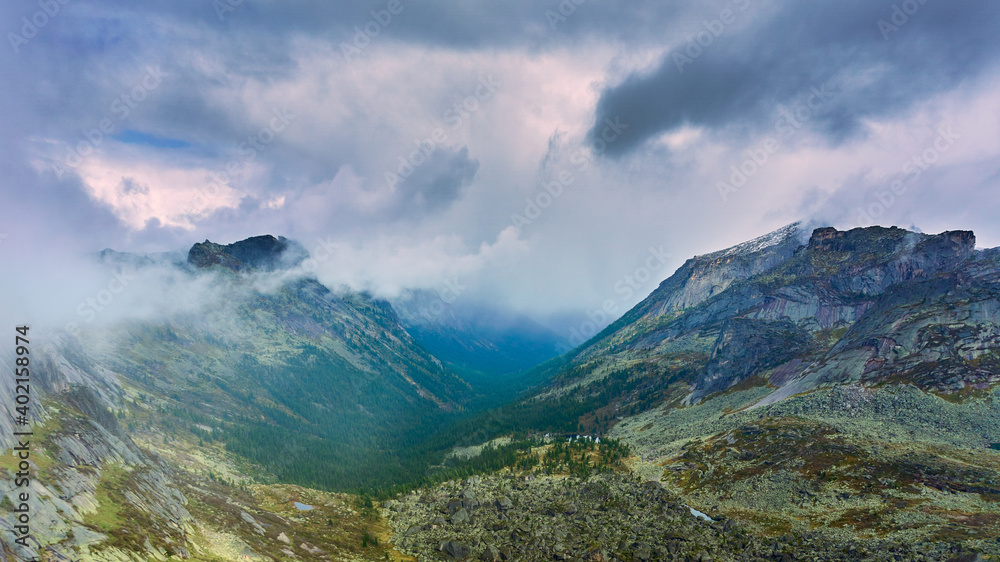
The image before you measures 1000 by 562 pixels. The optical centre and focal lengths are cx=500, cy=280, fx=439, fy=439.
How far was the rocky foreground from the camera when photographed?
67750 mm

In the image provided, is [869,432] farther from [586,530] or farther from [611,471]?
[586,530]

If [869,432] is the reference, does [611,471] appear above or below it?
below

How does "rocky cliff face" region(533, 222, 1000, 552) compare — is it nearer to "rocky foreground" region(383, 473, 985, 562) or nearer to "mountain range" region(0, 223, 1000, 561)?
"mountain range" region(0, 223, 1000, 561)

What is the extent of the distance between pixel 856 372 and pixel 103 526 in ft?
594

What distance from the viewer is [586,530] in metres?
81.5

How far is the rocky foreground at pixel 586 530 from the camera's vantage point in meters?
67.8

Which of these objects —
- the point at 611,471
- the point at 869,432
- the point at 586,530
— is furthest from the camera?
the point at 611,471

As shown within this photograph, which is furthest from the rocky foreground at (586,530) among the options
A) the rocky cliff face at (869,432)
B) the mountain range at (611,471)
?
the rocky cliff face at (869,432)

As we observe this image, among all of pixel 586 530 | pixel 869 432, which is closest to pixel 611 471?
pixel 586 530

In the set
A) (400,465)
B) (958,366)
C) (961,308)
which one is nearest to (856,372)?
(958,366)

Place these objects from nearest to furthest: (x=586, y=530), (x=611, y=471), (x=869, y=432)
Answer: (x=586, y=530) → (x=869, y=432) → (x=611, y=471)

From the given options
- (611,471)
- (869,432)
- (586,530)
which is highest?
(869,432)

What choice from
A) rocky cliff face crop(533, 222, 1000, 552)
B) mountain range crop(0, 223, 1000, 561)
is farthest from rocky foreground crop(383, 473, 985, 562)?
rocky cliff face crop(533, 222, 1000, 552)

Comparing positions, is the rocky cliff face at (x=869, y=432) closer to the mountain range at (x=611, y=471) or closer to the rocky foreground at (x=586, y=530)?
the mountain range at (x=611, y=471)
